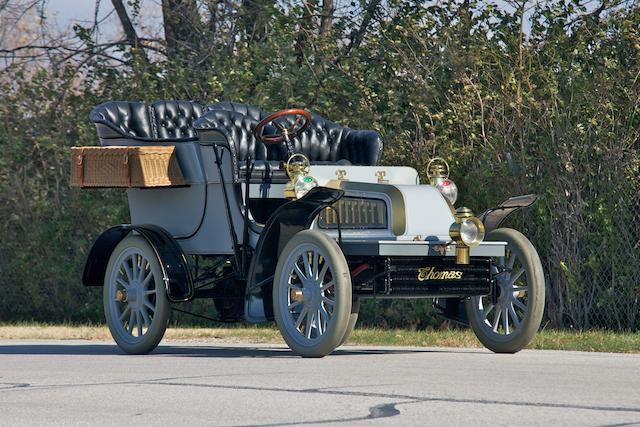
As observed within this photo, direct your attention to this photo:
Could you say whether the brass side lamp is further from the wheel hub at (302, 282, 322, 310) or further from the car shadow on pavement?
the car shadow on pavement

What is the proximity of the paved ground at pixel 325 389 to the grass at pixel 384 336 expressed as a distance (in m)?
0.87

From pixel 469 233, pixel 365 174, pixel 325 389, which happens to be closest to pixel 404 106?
pixel 365 174

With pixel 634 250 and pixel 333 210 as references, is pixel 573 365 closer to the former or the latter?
pixel 333 210

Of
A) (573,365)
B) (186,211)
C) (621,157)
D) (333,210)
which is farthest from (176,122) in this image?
(573,365)

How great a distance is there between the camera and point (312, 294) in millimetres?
10633

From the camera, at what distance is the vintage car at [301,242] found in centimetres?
1068

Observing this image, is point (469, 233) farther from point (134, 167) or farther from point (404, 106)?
point (404, 106)

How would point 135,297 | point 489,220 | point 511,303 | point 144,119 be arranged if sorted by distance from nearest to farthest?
point 511,303 → point 489,220 → point 135,297 → point 144,119

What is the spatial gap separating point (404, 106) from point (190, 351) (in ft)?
16.2

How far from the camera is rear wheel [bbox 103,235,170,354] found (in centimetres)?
1176

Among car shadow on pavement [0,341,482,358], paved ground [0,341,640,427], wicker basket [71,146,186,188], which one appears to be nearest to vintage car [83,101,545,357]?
wicker basket [71,146,186,188]

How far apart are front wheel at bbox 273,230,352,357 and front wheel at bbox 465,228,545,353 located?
4.96ft

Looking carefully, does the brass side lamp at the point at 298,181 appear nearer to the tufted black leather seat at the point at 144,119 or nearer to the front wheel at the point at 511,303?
the front wheel at the point at 511,303

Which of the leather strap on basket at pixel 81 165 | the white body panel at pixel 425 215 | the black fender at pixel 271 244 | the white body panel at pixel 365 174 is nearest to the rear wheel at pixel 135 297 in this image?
the leather strap on basket at pixel 81 165
